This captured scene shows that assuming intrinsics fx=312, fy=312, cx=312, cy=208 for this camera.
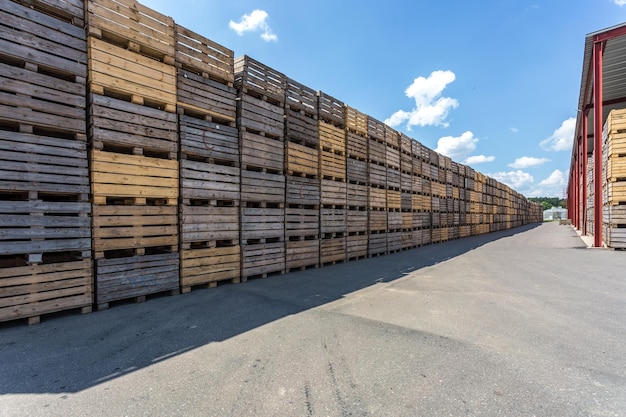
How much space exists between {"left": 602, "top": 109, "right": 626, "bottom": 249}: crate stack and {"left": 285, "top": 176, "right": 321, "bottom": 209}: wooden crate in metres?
11.1

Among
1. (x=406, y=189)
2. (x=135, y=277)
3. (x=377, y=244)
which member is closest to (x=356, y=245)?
(x=377, y=244)

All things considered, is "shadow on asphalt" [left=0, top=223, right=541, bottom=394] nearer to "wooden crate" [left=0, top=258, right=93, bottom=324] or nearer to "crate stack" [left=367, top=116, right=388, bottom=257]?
"wooden crate" [left=0, top=258, right=93, bottom=324]

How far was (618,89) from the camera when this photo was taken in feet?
59.7

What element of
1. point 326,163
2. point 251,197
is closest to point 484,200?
point 326,163

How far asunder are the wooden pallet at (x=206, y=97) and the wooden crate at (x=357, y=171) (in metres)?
4.71

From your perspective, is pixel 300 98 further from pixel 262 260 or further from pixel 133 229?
pixel 133 229

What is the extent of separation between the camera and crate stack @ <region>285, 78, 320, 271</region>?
872cm

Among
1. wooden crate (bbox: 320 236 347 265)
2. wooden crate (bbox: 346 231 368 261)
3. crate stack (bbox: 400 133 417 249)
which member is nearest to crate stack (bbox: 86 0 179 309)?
wooden crate (bbox: 320 236 347 265)

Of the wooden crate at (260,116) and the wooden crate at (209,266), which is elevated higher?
the wooden crate at (260,116)

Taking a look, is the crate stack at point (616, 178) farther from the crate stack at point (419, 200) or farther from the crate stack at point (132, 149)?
the crate stack at point (132, 149)

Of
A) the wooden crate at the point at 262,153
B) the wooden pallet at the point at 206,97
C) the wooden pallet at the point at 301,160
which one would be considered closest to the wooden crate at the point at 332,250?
the wooden pallet at the point at 301,160

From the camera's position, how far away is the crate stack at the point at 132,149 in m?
5.25

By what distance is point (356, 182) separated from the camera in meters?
11.2

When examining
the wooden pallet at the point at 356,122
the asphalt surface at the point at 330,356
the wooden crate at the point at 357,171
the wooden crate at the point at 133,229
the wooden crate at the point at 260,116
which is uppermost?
the wooden pallet at the point at 356,122
